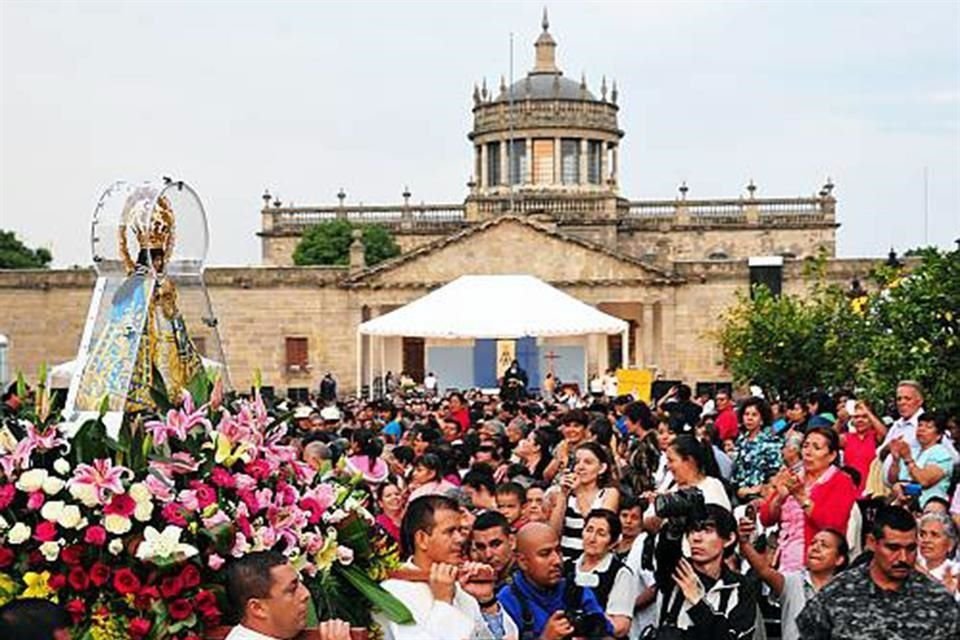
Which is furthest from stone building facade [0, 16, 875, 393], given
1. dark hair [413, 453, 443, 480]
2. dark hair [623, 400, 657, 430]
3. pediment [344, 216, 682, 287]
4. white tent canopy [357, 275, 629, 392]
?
dark hair [413, 453, 443, 480]

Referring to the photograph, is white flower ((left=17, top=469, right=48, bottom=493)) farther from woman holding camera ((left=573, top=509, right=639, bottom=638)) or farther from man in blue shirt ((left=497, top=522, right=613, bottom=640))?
woman holding camera ((left=573, top=509, right=639, bottom=638))

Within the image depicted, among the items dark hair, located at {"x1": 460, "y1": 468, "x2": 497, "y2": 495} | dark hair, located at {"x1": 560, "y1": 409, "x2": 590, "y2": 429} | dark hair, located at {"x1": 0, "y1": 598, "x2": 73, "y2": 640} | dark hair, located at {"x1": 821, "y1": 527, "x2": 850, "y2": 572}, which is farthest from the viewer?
dark hair, located at {"x1": 560, "y1": 409, "x2": 590, "y2": 429}

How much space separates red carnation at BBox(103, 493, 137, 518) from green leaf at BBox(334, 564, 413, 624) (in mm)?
977

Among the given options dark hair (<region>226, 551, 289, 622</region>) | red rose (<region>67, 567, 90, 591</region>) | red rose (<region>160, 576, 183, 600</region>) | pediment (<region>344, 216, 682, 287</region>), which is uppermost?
pediment (<region>344, 216, 682, 287</region>)

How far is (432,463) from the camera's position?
9.48m

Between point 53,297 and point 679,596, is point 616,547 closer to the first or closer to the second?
point 679,596

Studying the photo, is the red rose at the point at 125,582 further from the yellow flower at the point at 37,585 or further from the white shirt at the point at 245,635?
the white shirt at the point at 245,635

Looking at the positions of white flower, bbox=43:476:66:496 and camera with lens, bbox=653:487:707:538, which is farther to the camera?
camera with lens, bbox=653:487:707:538

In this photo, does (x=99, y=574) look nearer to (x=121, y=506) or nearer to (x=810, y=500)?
(x=121, y=506)

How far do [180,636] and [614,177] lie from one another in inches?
2407

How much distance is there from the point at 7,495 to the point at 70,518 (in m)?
0.28

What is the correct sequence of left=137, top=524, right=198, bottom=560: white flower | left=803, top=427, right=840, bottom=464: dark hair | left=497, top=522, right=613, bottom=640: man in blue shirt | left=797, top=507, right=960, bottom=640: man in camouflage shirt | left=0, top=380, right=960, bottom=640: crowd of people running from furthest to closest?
left=803, top=427, right=840, bottom=464: dark hair → left=497, top=522, right=613, bottom=640: man in blue shirt → left=797, top=507, right=960, bottom=640: man in camouflage shirt → left=0, top=380, right=960, bottom=640: crowd of people → left=137, top=524, right=198, bottom=560: white flower

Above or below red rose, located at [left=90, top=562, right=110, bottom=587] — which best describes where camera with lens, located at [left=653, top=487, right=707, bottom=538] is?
above

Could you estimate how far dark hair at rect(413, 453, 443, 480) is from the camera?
9.46 metres
